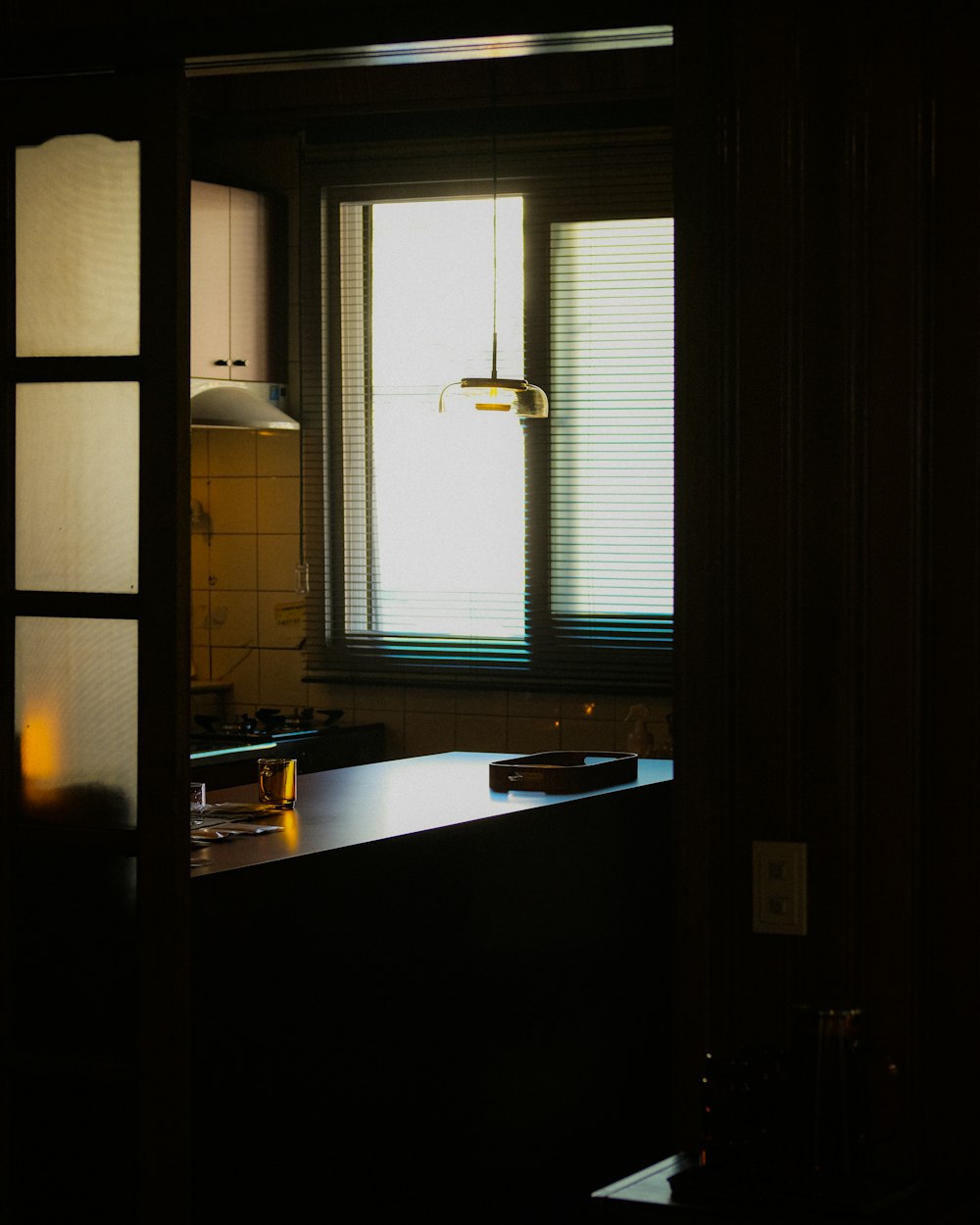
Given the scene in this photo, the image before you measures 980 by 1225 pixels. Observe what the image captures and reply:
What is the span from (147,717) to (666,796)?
219cm

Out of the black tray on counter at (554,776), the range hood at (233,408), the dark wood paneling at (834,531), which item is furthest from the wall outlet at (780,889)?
the range hood at (233,408)

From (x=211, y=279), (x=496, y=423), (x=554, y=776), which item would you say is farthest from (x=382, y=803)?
(x=211, y=279)

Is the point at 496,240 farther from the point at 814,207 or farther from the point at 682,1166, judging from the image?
the point at 682,1166

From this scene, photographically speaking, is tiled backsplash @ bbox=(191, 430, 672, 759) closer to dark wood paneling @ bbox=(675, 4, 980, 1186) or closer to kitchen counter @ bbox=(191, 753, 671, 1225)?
Result: kitchen counter @ bbox=(191, 753, 671, 1225)

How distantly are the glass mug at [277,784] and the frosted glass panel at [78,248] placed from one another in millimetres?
1486

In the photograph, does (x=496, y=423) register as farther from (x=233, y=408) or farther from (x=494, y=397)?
(x=494, y=397)

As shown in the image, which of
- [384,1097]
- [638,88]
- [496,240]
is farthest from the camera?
[496,240]

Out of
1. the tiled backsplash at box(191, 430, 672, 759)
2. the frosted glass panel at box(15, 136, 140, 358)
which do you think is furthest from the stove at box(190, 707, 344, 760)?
the frosted glass panel at box(15, 136, 140, 358)

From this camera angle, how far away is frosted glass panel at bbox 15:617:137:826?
2.62m

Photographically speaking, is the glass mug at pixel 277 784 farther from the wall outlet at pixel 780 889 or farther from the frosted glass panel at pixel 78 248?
the wall outlet at pixel 780 889

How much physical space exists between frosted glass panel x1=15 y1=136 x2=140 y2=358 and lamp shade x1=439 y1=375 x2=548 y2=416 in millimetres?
1834

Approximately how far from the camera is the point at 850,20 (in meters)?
2.23

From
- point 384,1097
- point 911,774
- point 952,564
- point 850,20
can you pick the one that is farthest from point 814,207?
point 384,1097

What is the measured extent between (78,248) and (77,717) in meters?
0.78
